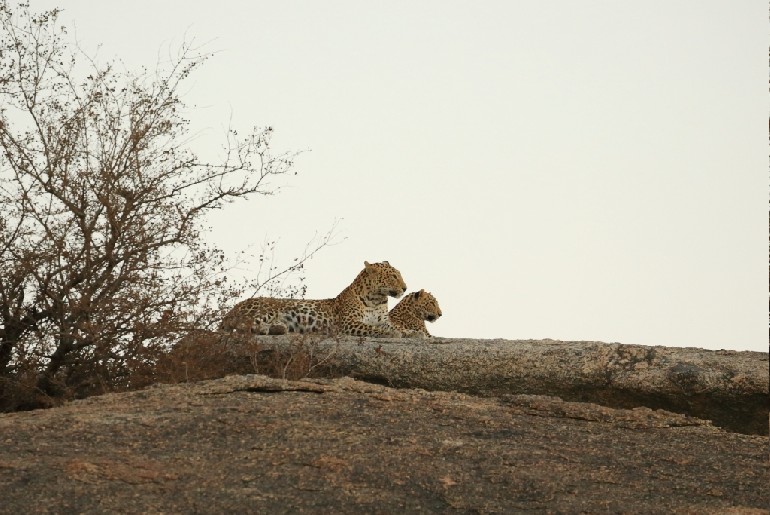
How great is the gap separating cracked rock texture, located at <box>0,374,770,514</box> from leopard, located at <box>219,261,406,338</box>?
6675 mm

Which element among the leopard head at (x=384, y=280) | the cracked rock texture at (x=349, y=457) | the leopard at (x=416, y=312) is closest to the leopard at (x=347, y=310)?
the leopard head at (x=384, y=280)

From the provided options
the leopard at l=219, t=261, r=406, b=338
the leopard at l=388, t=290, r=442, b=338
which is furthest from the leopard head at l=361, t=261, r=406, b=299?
the leopard at l=388, t=290, r=442, b=338

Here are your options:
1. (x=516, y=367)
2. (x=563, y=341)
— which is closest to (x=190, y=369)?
(x=516, y=367)

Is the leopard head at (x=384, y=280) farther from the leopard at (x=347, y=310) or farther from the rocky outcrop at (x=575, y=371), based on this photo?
the rocky outcrop at (x=575, y=371)

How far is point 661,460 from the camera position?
27.1 feet

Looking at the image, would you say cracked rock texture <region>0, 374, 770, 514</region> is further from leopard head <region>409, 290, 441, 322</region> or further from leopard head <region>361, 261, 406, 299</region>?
leopard head <region>361, 261, 406, 299</region>

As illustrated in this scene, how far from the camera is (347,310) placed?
1723 cm

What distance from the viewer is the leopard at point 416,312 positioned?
17.4m

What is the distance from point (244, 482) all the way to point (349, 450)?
913 millimetres

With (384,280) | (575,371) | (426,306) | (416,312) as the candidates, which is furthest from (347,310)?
(575,371)

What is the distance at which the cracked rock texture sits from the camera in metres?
6.91

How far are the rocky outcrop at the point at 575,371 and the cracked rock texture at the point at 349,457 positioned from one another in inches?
98.9

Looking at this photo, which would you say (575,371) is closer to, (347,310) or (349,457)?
(349,457)

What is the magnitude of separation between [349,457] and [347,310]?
9.71 metres
